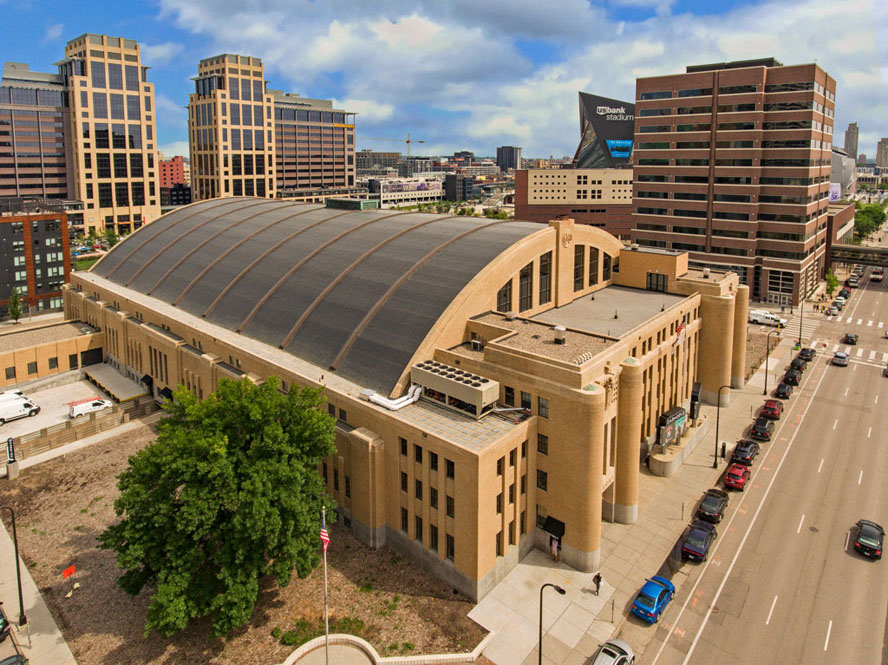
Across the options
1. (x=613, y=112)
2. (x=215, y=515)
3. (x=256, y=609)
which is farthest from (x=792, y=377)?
(x=613, y=112)

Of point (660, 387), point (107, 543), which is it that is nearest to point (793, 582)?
point (660, 387)

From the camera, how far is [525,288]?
2270 inches

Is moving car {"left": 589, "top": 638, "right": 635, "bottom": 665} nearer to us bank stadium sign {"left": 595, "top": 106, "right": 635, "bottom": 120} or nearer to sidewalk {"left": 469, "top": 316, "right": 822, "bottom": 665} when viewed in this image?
sidewalk {"left": 469, "top": 316, "right": 822, "bottom": 665}

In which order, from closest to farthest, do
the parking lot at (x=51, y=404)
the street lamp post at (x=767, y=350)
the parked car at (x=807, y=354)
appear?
the parking lot at (x=51, y=404) → the street lamp post at (x=767, y=350) → the parked car at (x=807, y=354)

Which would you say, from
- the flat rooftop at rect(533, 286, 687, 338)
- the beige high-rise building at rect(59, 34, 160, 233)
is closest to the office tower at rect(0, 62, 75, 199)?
the beige high-rise building at rect(59, 34, 160, 233)

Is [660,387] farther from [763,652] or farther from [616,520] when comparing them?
[763,652]

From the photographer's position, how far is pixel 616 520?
156 feet

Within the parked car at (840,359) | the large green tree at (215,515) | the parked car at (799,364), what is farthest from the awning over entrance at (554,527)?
the parked car at (840,359)

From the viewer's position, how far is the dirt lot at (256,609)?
114ft

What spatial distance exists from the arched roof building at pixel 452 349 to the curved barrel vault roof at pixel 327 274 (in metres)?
0.23

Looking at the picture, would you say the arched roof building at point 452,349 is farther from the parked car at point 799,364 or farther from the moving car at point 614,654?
the parked car at point 799,364

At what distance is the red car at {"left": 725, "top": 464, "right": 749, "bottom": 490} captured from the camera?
51844 mm

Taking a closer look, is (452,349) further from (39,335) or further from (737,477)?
(39,335)

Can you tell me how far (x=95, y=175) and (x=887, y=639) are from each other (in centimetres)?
19980
